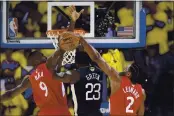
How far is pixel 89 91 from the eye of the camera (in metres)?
6.20

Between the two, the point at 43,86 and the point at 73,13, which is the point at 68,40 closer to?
the point at 73,13

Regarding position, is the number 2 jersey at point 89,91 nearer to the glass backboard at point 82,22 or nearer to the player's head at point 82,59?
the player's head at point 82,59

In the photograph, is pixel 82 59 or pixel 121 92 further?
pixel 82 59

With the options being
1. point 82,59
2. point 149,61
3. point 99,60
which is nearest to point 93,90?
point 82,59

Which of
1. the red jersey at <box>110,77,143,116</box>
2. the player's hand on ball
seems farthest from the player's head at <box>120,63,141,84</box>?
the player's hand on ball

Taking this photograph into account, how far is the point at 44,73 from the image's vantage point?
233 inches

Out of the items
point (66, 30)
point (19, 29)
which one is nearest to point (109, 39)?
point (66, 30)

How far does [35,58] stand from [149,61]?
141 cm

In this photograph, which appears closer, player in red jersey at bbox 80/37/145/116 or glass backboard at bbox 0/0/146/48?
player in red jersey at bbox 80/37/145/116

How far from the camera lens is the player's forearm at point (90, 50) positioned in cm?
567

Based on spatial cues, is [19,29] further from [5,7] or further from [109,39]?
[109,39]

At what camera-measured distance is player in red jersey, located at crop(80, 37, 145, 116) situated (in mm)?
5754

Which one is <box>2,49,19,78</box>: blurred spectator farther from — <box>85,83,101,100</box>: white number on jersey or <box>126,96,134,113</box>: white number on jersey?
<box>126,96,134,113</box>: white number on jersey

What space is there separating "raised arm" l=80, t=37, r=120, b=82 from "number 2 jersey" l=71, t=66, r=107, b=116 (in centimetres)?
23
